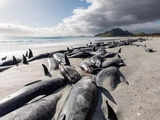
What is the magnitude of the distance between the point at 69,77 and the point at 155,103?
2.75m

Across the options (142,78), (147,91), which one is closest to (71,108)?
(147,91)

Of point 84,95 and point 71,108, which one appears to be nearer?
point 71,108

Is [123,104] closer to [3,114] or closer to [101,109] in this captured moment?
[101,109]

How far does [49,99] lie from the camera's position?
3.57 metres

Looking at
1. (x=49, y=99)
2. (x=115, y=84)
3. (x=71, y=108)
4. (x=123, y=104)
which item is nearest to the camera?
(x=71, y=108)

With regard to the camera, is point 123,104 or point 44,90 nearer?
point 123,104

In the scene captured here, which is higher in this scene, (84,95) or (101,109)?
(84,95)

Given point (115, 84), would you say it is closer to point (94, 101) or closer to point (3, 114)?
point (94, 101)

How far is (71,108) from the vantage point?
2836 mm

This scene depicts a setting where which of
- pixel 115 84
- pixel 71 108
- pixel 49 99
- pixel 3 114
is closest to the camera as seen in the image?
pixel 71 108

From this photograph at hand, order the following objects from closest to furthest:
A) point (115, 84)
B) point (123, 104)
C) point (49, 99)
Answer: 1. point (123, 104)
2. point (49, 99)
3. point (115, 84)

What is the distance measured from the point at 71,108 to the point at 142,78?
3.14 meters

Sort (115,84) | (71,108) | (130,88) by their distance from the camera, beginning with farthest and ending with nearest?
(115,84), (130,88), (71,108)

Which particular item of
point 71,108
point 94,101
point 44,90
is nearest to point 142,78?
point 94,101
